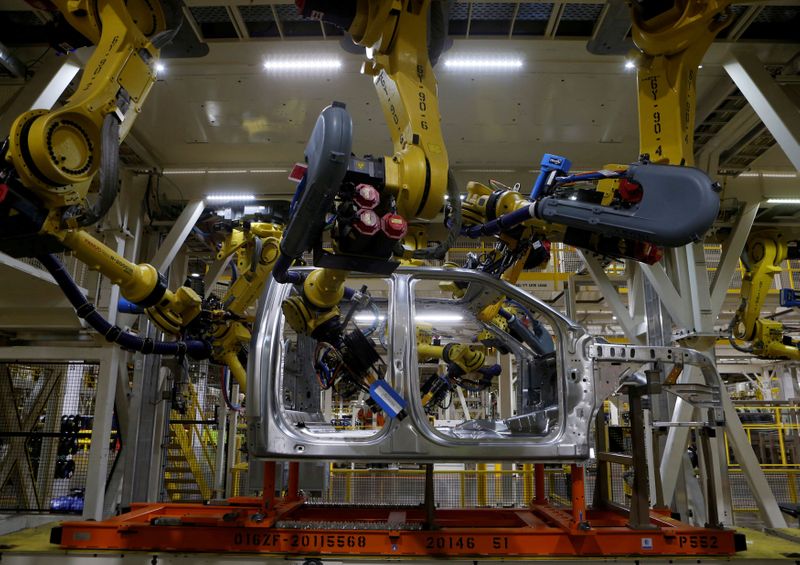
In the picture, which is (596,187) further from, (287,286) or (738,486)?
(738,486)

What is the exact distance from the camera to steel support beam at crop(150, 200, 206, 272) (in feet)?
23.8

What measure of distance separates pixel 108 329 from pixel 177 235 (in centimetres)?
332

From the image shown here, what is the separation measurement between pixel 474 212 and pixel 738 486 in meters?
12.4

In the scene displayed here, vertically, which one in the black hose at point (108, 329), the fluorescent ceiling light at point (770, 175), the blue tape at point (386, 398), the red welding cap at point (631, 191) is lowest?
the blue tape at point (386, 398)

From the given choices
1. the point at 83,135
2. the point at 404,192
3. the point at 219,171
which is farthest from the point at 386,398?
the point at 219,171

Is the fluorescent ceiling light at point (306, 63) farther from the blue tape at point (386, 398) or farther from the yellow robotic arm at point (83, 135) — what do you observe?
the blue tape at point (386, 398)

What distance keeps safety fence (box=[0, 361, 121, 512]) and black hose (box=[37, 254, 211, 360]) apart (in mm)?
2110

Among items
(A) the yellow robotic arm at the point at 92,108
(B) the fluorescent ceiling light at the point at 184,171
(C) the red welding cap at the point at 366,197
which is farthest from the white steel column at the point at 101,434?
(C) the red welding cap at the point at 366,197

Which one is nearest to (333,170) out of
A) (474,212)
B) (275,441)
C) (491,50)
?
(275,441)

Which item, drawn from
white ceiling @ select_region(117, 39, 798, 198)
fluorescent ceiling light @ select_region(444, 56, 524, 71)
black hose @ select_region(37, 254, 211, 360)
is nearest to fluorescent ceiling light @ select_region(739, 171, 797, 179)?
white ceiling @ select_region(117, 39, 798, 198)

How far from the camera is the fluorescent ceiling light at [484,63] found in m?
5.27

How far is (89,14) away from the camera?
3.13 metres

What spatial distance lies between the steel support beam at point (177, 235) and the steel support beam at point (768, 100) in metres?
6.41

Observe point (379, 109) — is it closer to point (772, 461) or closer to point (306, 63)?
point (306, 63)
